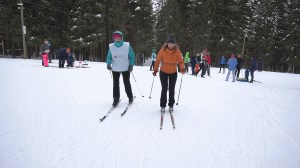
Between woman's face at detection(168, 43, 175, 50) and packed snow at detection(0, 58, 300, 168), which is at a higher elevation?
woman's face at detection(168, 43, 175, 50)

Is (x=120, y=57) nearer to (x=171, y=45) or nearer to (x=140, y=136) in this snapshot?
(x=171, y=45)

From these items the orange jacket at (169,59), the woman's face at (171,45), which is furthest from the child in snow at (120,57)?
the woman's face at (171,45)

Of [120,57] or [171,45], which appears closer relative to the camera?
[171,45]

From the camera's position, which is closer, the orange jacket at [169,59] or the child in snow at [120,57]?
the orange jacket at [169,59]

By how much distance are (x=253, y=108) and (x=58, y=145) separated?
5.42 metres

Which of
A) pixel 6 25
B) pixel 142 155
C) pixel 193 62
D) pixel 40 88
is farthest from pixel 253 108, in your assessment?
pixel 6 25

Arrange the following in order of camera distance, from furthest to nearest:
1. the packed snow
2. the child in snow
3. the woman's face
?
the child in snow → the woman's face → the packed snow

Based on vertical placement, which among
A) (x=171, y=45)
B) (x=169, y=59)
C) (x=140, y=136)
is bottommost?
(x=140, y=136)

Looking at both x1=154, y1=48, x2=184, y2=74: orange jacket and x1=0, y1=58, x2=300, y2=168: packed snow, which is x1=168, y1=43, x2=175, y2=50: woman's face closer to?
x1=154, y1=48, x2=184, y2=74: orange jacket

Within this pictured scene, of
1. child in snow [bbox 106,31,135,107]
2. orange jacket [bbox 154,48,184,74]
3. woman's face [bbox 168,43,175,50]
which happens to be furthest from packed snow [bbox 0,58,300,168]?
woman's face [bbox 168,43,175,50]

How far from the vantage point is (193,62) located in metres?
13.9

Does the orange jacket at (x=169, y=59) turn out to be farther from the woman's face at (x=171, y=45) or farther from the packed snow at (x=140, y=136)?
the packed snow at (x=140, y=136)

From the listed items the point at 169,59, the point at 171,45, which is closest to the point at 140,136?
the point at 169,59

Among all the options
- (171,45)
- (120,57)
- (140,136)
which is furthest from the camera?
(120,57)
